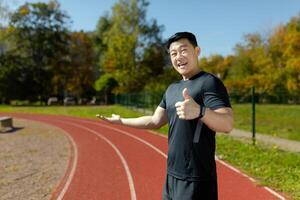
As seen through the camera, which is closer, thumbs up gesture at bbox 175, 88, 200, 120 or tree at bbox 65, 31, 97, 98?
thumbs up gesture at bbox 175, 88, 200, 120

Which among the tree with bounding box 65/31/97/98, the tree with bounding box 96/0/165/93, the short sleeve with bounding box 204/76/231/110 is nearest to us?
the short sleeve with bounding box 204/76/231/110

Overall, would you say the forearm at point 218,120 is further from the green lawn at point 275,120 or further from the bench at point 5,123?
the bench at point 5,123

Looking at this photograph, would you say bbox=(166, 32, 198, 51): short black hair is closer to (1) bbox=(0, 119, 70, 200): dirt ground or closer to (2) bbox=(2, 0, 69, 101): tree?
(1) bbox=(0, 119, 70, 200): dirt ground

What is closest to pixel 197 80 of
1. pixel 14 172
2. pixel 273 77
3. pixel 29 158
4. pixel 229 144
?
pixel 14 172

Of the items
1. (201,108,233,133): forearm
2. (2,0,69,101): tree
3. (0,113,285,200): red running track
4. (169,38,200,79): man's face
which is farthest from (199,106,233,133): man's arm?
(2,0,69,101): tree

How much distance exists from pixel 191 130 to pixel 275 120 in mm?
20477

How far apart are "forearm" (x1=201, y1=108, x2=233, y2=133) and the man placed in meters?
0.03

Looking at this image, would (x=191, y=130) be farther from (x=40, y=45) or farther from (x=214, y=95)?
(x=40, y=45)

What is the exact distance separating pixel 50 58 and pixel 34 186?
55481 mm

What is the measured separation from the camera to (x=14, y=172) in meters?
10.3

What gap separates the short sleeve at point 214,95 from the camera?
2.66m

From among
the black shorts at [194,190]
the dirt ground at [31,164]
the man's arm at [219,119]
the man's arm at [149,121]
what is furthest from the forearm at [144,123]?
the dirt ground at [31,164]

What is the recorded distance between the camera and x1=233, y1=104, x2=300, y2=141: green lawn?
18031mm

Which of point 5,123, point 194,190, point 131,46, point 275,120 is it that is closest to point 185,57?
point 194,190
